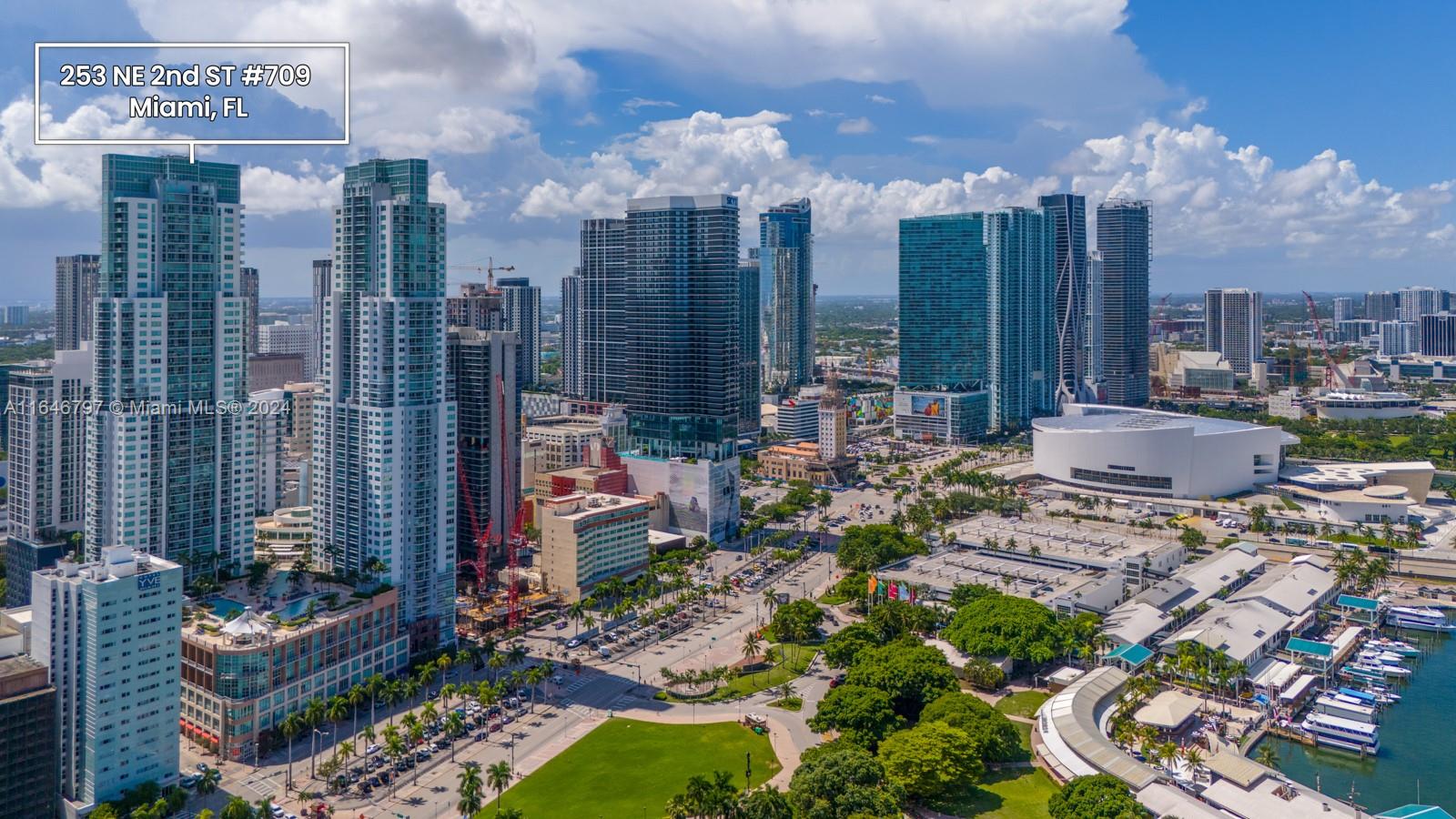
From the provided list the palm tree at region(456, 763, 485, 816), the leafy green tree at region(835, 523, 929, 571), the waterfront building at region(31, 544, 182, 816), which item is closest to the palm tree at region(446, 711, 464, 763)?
the palm tree at region(456, 763, 485, 816)

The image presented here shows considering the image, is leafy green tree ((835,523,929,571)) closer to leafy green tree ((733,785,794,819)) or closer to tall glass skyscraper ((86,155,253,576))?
leafy green tree ((733,785,794,819))

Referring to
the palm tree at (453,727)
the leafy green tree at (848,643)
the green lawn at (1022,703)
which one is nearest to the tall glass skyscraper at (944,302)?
the leafy green tree at (848,643)

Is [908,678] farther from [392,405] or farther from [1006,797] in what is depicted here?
[392,405]

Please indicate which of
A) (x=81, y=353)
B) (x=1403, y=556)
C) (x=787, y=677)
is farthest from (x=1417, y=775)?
(x=81, y=353)

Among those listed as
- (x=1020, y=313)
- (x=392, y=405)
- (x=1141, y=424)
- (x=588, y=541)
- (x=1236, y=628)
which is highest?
(x=1020, y=313)

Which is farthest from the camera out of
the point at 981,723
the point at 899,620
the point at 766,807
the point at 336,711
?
the point at 899,620

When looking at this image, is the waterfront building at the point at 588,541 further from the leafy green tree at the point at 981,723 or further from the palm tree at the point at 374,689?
the leafy green tree at the point at 981,723

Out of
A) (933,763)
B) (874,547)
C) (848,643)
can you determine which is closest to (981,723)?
(933,763)
